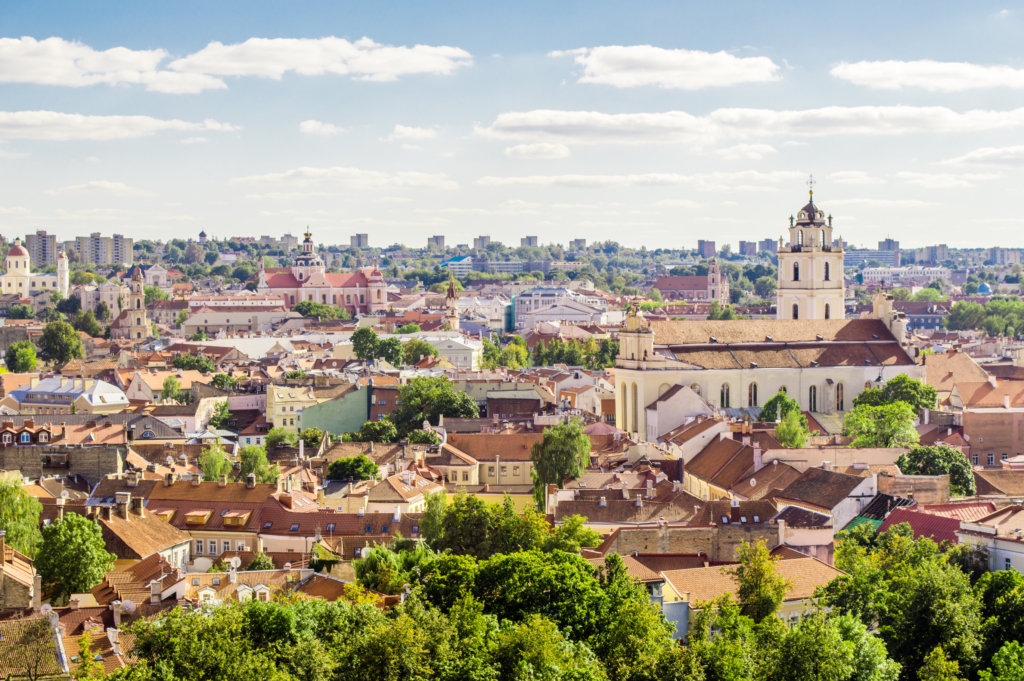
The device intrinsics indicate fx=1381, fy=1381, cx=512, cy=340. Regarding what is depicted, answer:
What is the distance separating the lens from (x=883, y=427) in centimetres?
5203

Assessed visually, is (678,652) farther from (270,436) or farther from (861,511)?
(270,436)

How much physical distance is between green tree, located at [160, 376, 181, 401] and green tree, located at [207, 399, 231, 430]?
22.4ft

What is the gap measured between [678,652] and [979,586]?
7.93 m

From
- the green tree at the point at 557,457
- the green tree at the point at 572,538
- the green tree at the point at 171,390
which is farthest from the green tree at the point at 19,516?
the green tree at the point at 171,390

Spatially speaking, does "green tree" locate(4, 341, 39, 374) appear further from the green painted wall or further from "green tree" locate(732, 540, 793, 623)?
"green tree" locate(732, 540, 793, 623)

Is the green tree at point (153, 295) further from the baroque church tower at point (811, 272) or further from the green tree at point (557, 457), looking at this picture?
the green tree at point (557, 457)

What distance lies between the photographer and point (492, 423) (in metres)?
68.4

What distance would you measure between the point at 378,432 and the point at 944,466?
29.0 meters

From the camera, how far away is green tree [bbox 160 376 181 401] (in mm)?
79287

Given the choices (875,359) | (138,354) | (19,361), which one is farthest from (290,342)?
(875,359)

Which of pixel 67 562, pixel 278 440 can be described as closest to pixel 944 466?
pixel 67 562

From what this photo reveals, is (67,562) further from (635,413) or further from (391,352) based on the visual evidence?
(391,352)

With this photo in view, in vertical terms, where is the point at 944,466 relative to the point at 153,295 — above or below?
below

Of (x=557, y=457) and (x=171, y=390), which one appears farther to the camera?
(x=171, y=390)
